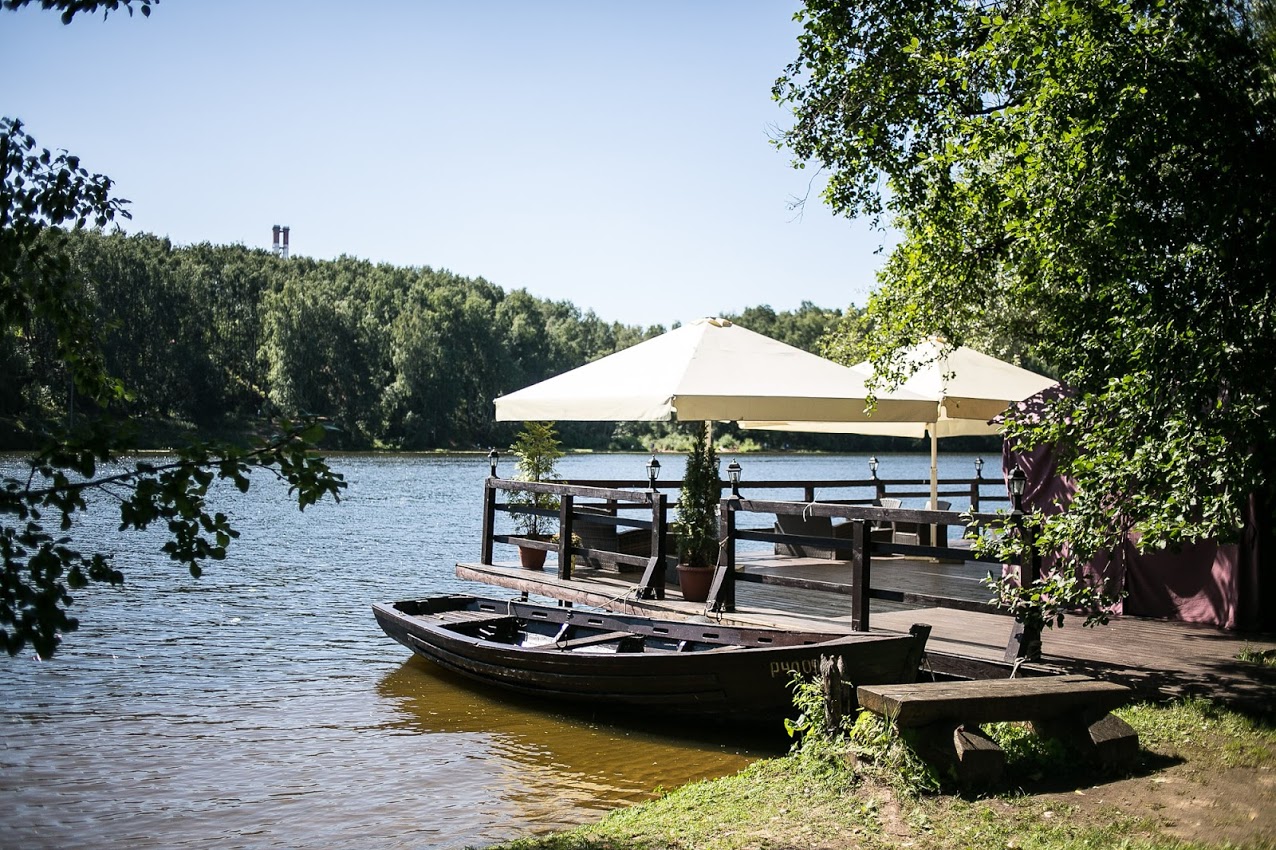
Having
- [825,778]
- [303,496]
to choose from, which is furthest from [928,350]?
[303,496]

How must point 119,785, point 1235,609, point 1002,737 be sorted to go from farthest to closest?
point 1235,609, point 119,785, point 1002,737

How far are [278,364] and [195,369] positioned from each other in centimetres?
530

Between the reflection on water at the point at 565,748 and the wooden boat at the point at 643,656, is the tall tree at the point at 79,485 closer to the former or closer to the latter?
the reflection on water at the point at 565,748

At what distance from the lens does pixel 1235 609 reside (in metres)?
9.46

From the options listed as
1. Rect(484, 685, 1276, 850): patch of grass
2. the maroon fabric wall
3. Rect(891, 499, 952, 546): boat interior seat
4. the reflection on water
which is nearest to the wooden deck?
the maroon fabric wall

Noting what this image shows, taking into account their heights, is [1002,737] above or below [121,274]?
below

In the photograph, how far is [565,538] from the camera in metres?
11.5

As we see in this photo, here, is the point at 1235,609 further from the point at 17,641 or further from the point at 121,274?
the point at 121,274

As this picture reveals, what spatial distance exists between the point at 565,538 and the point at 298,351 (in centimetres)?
6623

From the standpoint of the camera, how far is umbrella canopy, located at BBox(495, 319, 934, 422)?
1020 centimetres

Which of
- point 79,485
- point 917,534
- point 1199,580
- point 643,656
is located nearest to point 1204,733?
point 1199,580

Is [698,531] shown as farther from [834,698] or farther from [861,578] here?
[834,698]

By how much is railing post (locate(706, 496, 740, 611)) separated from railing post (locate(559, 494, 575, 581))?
7.32 ft

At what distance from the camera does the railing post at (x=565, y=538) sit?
11500 millimetres
